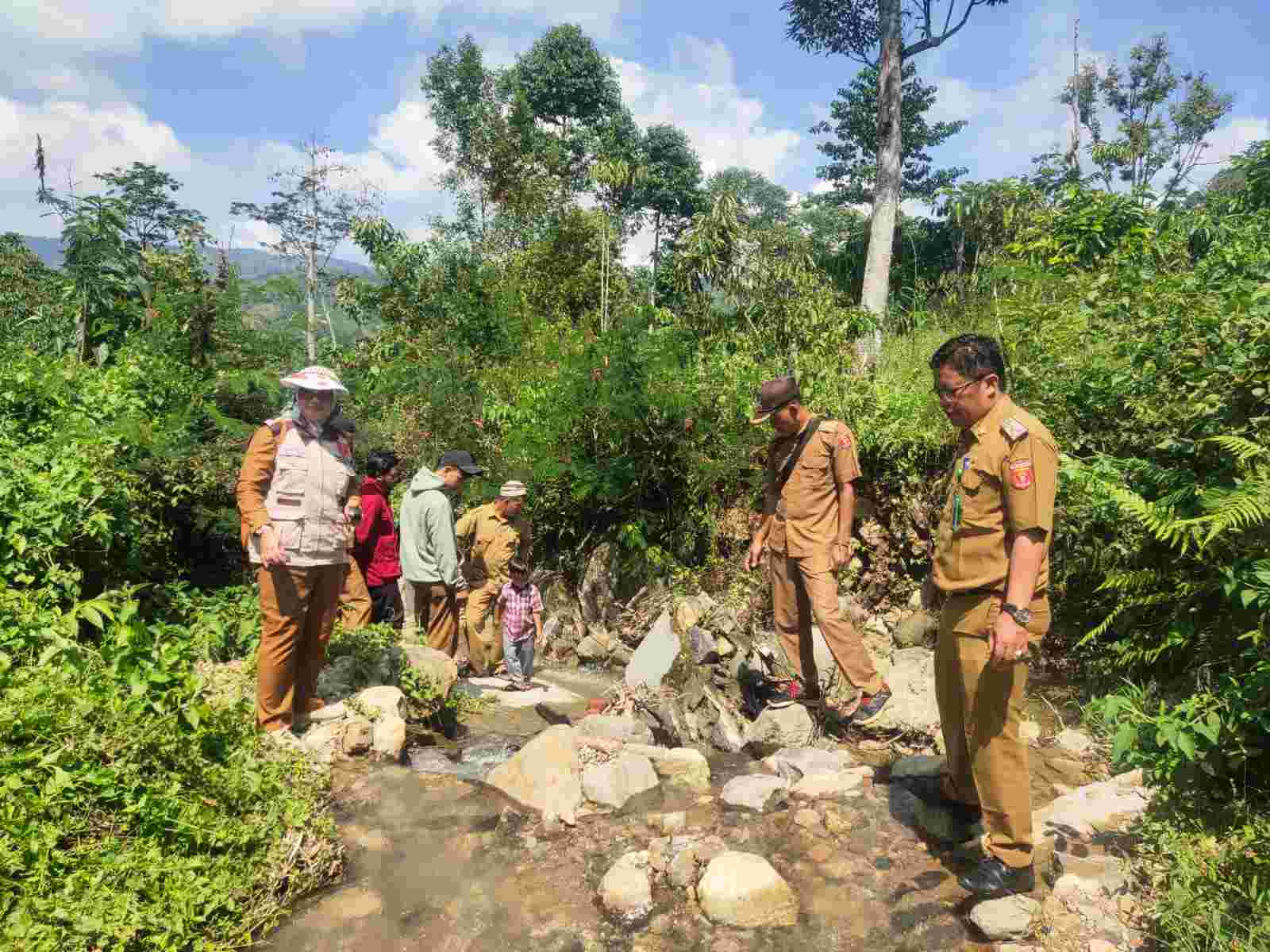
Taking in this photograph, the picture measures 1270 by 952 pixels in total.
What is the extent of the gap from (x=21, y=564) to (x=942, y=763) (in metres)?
5.00

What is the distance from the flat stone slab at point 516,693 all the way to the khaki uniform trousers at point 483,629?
0.69 ft

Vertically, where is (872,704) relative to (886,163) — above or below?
below

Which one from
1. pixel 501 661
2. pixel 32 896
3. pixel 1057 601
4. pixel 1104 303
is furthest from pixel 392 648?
pixel 1104 303

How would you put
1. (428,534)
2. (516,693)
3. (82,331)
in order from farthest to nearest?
1. (82,331)
2. (516,693)
3. (428,534)

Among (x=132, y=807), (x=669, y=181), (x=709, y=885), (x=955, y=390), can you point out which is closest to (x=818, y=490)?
(x=955, y=390)

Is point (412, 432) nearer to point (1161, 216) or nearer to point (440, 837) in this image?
point (440, 837)

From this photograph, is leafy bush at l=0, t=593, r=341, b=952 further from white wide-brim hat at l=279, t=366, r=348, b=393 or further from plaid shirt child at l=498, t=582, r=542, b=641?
plaid shirt child at l=498, t=582, r=542, b=641

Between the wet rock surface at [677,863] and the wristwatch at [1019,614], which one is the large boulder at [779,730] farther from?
the wristwatch at [1019,614]

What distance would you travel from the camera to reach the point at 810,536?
4.67m

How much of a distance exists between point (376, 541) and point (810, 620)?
354 centimetres

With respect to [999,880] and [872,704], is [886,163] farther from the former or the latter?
[999,880]

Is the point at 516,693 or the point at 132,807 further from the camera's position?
the point at 516,693

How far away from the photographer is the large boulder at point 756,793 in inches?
151

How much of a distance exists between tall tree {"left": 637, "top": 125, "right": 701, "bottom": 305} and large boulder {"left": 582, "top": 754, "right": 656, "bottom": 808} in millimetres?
25433
